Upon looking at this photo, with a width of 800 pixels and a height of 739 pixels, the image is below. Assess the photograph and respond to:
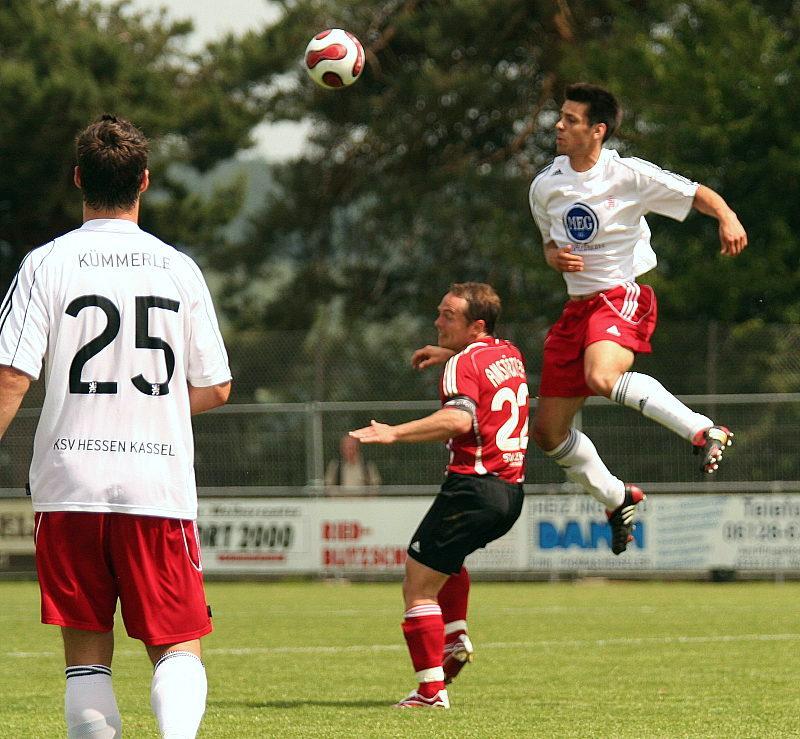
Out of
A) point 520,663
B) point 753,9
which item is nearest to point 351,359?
point 753,9

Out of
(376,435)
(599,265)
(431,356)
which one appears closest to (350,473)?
(431,356)

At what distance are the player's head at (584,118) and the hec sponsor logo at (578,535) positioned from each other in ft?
38.1

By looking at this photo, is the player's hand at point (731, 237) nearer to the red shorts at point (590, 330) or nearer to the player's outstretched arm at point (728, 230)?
the player's outstretched arm at point (728, 230)

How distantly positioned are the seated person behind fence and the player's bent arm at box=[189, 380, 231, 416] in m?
15.6

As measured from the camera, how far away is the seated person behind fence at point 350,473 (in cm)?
2066

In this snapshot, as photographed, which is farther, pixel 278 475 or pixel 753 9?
pixel 753 9

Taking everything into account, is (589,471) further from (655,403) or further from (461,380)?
(461,380)

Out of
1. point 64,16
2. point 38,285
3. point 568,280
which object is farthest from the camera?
point 64,16

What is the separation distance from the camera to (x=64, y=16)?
30.6m

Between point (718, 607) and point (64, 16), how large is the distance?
20362 mm

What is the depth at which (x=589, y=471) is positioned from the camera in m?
8.52

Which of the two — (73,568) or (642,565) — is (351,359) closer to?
(642,565)

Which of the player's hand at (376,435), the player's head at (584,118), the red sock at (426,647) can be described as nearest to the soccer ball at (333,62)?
the player's head at (584,118)

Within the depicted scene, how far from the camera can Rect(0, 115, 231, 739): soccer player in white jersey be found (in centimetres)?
478
